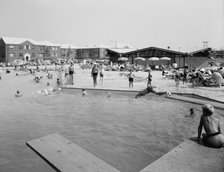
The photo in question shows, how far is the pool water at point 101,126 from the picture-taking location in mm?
5621

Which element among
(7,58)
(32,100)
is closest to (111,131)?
(32,100)

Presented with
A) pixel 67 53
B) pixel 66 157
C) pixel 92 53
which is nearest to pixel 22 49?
pixel 67 53

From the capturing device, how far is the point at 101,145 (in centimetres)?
644

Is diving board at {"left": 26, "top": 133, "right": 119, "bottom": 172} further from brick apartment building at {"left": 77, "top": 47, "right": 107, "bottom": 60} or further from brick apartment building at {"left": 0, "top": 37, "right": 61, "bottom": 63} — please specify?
brick apartment building at {"left": 77, "top": 47, "right": 107, "bottom": 60}

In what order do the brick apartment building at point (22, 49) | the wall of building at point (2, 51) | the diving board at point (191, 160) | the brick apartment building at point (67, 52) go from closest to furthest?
the diving board at point (191, 160) < the brick apartment building at point (22, 49) < the wall of building at point (2, 51) < the brick apartment building at point (67, 52)

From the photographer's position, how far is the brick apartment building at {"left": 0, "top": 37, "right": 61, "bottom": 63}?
66.8 metres

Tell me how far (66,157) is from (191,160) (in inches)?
102

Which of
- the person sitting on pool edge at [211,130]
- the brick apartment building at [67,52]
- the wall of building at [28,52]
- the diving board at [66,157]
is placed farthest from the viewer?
the brick apartment building at [67,52]

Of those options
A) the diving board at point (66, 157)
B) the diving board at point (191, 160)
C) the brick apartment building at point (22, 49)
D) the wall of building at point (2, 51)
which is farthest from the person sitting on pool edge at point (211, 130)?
the wall of building at point (2, 51)

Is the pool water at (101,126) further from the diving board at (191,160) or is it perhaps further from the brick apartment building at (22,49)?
the brick apartment building at (22,49)

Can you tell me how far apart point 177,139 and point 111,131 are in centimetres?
222

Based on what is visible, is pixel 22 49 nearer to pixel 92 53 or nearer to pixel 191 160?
pixel 92 53

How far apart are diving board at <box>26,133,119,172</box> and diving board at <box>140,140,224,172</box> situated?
0.93 meters

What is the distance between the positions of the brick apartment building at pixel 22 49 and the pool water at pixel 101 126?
59.9 meters
